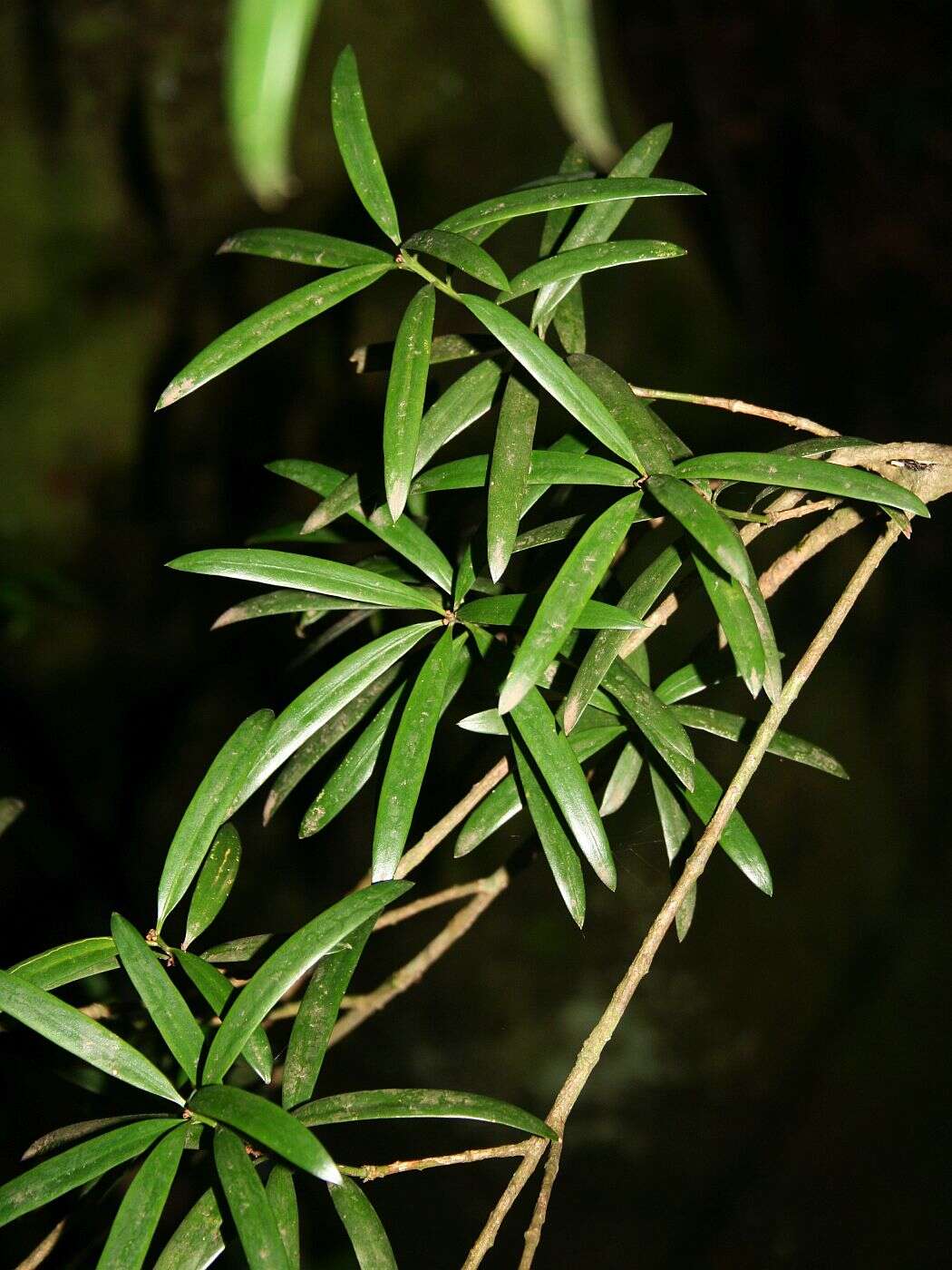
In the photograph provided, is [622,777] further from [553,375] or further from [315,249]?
[315,249]

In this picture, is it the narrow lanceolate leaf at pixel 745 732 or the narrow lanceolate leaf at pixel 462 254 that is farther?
the narrow lanceolate leaf at pixel 745 732

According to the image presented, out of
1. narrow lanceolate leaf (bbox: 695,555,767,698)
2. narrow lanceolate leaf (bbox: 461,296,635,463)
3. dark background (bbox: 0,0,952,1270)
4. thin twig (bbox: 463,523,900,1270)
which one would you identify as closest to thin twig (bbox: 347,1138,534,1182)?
thin twig (bbox: 463,523,900,1270)

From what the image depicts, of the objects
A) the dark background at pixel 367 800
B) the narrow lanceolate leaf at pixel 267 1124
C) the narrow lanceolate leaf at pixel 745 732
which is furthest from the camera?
the dark background at pixel 367 800

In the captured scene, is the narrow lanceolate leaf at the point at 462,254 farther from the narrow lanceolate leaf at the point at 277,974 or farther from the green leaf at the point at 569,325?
the narrow lanceolate leaf at the point at 277,974

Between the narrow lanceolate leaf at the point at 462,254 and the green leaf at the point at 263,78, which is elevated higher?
the narrow lanceolate leaf at the point at 462,254

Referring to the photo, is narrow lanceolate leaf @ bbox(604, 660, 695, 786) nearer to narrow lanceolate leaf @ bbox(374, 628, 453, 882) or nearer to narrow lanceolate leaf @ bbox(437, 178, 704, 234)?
narrow lanceolate leaf @ bbox(374, 628, 453, 882)

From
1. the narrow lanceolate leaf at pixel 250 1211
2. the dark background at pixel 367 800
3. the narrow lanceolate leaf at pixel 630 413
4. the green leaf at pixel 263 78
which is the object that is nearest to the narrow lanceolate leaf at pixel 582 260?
the narrow lanceolate leaf at pixel 630 413

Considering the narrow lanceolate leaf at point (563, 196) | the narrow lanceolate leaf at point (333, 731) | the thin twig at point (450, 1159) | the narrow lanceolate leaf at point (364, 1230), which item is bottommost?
the narrow lanceolate leaf at point (364, 1230)

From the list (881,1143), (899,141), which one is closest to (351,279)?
(881,1143)
